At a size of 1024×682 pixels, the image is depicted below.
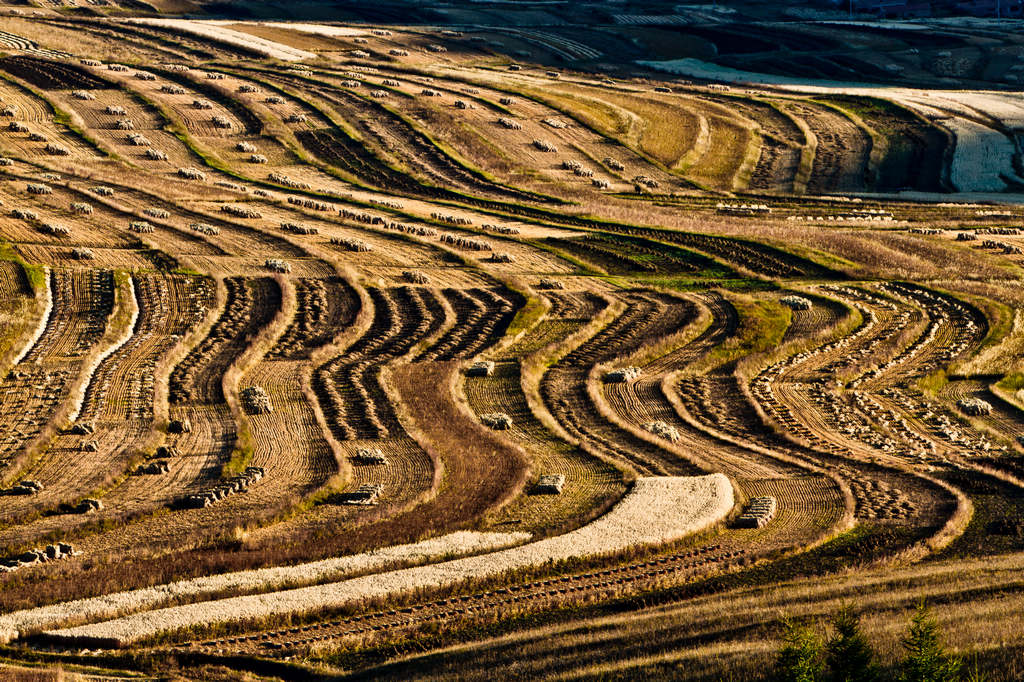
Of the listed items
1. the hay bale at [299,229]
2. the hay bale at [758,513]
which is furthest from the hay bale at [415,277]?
the hay bale at [758,513]

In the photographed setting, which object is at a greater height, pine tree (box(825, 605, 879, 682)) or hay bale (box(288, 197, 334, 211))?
pine tree (box(825, 605, 879, 682))

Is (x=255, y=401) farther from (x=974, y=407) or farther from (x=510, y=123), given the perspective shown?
(x=510, y=123)

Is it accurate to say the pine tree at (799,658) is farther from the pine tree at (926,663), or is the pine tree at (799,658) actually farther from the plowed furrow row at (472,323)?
the plowed furrow row at (472,323)

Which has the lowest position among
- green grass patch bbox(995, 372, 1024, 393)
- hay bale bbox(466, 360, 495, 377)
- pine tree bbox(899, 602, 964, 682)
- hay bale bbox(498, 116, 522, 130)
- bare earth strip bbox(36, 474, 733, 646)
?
hay bale bbox(466, 360, 495, 377)

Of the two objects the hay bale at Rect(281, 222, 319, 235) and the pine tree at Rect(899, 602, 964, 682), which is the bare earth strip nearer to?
the pine tree at Rect(899, 602, 964, 682)

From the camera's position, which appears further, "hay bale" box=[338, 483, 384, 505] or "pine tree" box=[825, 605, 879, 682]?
"hay bale" box=[338, 483, 384, 505]

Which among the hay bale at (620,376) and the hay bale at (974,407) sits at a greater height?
the hay bale at (974,407)

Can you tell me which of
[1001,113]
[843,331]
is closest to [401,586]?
[843,331]

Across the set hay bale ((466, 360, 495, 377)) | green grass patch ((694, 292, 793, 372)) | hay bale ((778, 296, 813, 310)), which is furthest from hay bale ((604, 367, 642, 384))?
hay bale ((778, 296, 813, 310))

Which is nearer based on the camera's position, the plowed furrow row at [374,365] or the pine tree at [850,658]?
the pine tree at [850,658]

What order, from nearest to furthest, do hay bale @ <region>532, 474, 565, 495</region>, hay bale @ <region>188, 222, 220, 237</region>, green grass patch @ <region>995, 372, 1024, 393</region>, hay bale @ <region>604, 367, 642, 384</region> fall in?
1. hay bale @ <region>532, 474, 565, 495</region>
2. green grass patch @ <region>995, 372, 1024, 393</region>
3. hay bale @ <region>604, 367, 642, 384</region>
4. hay bale @ <region>188, 222, 220, 237</region>
